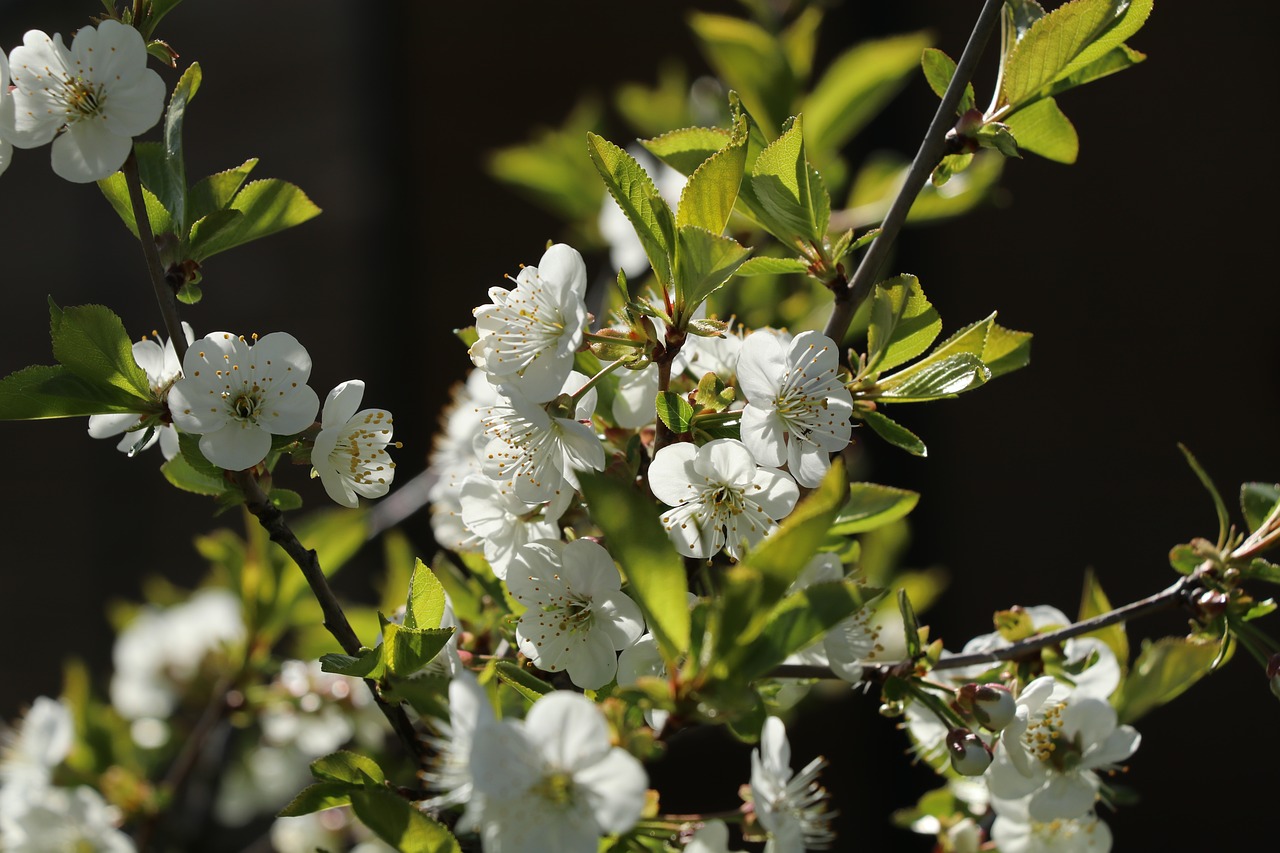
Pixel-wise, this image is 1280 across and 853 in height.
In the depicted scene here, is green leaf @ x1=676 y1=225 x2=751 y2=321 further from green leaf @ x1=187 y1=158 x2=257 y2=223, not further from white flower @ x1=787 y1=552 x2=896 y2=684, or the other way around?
green leaf @ x1=187 y1=158 x2=257 y2=223

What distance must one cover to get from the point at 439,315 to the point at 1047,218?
1928 mm

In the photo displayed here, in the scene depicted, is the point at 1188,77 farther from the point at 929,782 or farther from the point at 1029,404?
the point at 929,782

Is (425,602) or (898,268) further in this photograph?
(898,268)

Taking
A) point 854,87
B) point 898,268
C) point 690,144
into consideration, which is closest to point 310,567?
point 690,144

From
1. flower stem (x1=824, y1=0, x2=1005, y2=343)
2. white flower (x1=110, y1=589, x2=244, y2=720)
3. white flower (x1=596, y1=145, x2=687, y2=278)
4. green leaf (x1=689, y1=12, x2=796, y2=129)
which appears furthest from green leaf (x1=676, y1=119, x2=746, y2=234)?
white flower (x1=110, y1=589, x2=244, y2=720)

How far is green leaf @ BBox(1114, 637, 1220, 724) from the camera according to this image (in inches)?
32.8

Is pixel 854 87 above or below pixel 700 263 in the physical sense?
below

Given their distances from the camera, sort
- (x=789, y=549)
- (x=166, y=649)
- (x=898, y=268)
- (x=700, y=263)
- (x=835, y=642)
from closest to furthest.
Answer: (x=789, y=549) → (x=700, y=263) → (x=835, y=642) → (x=166, y=649) → (x=898, y=268)

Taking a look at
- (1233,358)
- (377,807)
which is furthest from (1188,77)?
(377,807)

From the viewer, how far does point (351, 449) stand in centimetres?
75

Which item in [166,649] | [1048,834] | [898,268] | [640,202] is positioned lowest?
[898,268]

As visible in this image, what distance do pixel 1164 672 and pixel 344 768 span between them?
25.5 inches

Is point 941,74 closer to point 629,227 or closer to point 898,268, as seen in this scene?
point 629,227

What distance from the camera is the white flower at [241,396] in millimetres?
673
